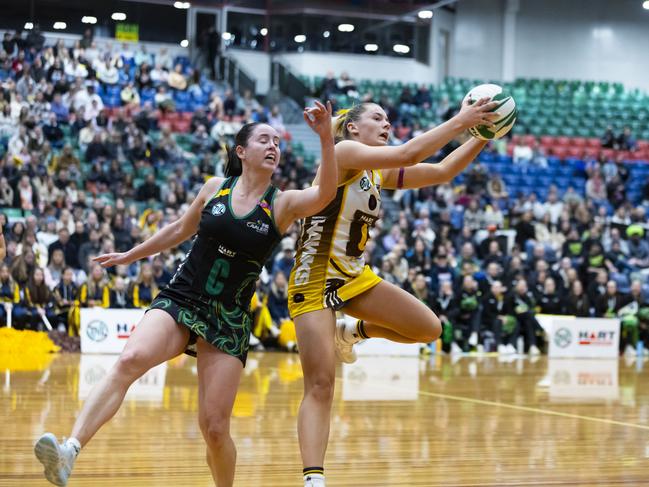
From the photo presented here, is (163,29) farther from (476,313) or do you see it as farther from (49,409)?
(49,409)

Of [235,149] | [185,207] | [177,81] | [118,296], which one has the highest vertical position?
[177,81]

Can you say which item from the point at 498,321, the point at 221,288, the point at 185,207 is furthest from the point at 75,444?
the point at 185,207

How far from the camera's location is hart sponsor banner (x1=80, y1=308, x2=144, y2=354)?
14.1 meters

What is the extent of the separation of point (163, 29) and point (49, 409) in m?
20.3

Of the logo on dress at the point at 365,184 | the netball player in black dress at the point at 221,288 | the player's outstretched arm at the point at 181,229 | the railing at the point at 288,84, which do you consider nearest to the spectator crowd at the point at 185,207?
the railing at the point at 288,84

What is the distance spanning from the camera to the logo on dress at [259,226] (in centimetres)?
477

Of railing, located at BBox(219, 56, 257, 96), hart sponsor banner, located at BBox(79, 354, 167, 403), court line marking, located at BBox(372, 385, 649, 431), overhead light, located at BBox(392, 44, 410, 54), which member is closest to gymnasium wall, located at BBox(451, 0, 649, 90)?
overhead light, located at BBox(392, 44, 410, 54)

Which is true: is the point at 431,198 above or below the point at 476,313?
above

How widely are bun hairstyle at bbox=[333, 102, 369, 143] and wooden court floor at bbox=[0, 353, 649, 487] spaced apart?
1919 millimetres

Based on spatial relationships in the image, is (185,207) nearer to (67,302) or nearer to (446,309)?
(67,302)

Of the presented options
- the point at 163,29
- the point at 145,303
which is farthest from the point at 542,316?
the point at 163,29

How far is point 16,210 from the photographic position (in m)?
17.1

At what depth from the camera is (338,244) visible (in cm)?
538

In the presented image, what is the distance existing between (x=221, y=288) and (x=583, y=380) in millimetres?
8649
